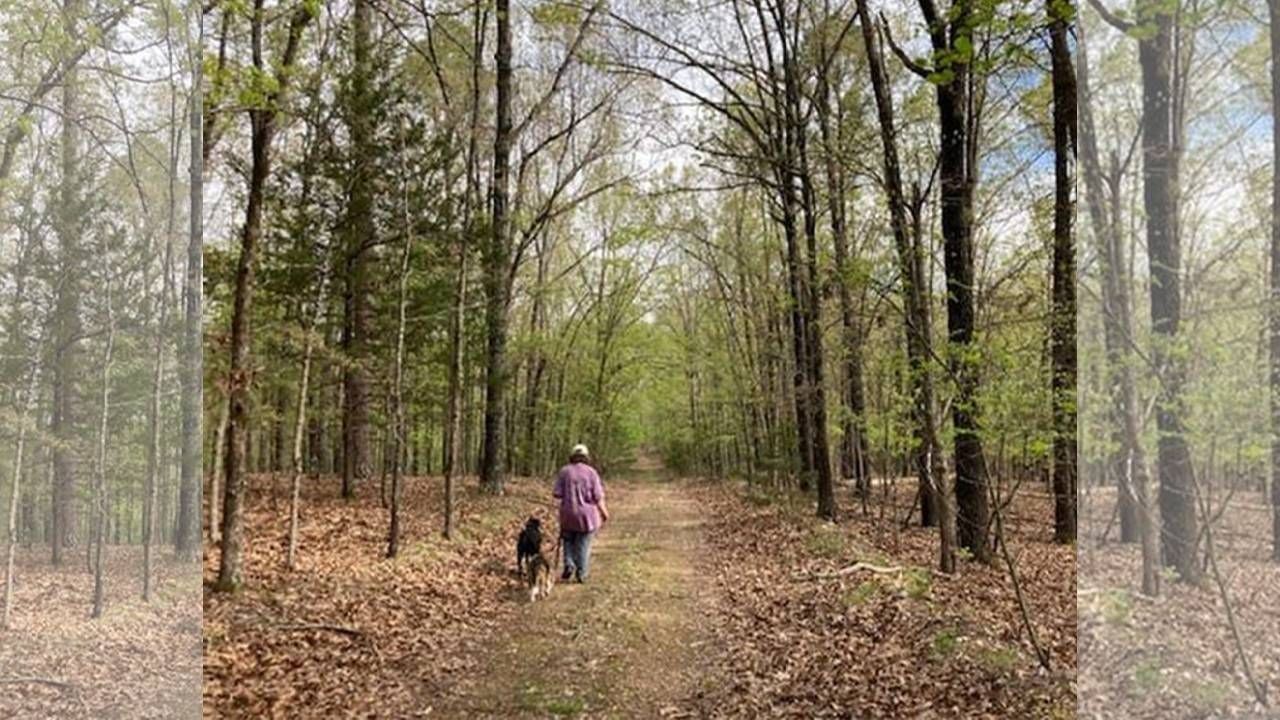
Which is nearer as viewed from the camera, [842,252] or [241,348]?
[241,348]

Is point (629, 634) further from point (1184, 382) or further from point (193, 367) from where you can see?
point (1184, 382)

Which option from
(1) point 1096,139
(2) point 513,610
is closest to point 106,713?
(1) point 1096,139

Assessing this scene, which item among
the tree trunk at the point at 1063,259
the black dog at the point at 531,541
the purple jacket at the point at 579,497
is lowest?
the black dog at the point at 531,541

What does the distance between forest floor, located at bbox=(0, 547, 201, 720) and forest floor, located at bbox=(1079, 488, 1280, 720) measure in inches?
101

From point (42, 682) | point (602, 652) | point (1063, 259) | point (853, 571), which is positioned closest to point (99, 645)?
point (42, 682)

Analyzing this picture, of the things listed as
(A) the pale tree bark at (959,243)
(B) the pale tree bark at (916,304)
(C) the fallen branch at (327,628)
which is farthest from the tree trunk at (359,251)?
(A) the pale tree bark at (959,243)

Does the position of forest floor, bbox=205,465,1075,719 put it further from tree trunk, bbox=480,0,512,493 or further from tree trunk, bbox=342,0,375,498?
tree trunk, bbox=480,0,512,493

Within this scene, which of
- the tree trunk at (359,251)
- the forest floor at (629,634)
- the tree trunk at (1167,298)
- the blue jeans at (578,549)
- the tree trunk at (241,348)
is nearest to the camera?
the tree trunk at (1167,298)

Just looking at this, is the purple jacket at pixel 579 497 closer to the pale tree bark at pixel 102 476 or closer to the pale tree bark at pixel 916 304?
the pale tree bark at pixel 916 304

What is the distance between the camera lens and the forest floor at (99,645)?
199 centimetres

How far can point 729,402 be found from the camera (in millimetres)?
25156

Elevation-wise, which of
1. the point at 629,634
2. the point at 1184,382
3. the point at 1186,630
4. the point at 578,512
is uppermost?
the point at 1184,382

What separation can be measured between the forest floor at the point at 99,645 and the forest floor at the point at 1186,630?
256 centimetres

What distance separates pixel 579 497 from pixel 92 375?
8.13 m
